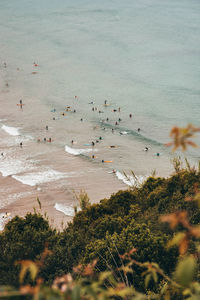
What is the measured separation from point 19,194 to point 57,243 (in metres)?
15.3

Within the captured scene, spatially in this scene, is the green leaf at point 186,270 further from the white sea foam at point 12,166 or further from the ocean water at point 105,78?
the white sea foam at point 12,166

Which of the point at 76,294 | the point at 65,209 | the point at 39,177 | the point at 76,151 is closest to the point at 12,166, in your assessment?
the point at 39,177

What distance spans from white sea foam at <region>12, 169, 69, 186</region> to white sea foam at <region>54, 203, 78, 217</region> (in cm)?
427

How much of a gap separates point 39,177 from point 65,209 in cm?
615

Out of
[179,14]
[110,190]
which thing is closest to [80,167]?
[110,190]

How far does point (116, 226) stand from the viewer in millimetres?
15992

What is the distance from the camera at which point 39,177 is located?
3312 centimetres

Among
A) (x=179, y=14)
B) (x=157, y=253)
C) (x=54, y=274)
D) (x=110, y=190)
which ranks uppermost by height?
(x=179, y=14)

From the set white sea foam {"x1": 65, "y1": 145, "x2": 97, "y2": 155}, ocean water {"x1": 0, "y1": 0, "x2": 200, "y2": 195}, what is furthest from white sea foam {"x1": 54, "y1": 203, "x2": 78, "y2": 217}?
white sea foam {"x1": 65, "y1": 145, "x2": 97, "y2": 155}

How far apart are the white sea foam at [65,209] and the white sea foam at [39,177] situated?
4.27 metres

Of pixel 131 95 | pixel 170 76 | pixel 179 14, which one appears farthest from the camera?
pixel 179 14

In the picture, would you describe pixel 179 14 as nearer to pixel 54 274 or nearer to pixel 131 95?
pixel 131 95

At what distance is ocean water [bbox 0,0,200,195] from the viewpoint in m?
40.3

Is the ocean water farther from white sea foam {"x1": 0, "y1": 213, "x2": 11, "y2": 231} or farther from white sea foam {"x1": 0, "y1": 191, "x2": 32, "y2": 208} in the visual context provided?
white sea foam {"x1": 0, "y1": 213, "x2": 11, "y2": 231}
